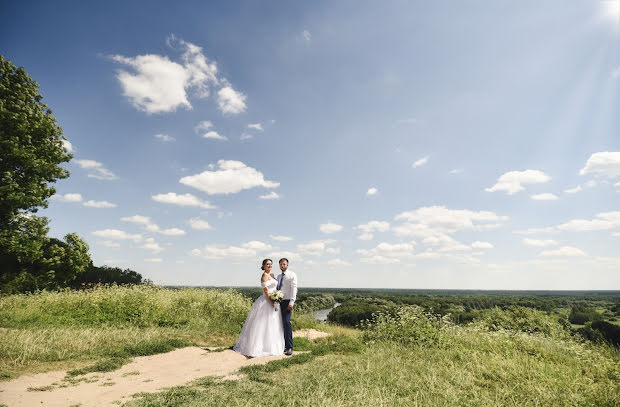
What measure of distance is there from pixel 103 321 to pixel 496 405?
12415 millimetres

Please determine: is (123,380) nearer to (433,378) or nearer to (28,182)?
(433,378)

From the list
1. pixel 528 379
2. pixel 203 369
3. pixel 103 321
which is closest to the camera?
pixel 528 379

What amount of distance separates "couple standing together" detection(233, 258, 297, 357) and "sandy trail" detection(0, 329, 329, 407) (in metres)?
0.49

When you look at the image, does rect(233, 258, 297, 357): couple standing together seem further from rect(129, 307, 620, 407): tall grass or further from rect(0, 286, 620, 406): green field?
rect(129, 307, 620, 407): tall grass

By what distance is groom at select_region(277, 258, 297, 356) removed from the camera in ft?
27.3

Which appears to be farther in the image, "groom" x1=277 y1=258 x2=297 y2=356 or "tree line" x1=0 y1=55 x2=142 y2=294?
"tree line" x1=0 y1=55 x2=142 y2=294

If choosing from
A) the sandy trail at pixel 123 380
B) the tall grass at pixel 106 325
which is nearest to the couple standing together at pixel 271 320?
the sandy trail at pixel 123 380

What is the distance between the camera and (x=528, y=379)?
5883 mm

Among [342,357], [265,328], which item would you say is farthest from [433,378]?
[265,328]

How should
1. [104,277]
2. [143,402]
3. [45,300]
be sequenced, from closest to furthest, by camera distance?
[143,402] → [45,300] → [104,277]

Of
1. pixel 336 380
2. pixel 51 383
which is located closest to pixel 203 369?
pixel 51 383

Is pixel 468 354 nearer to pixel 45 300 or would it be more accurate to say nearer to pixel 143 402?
pixel 143 402

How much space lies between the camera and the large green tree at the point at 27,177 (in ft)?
43.4

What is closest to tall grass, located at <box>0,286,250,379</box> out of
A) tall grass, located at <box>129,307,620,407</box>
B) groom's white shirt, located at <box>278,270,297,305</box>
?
groom's white shirt, located at <box>278,270,297,305</box>
